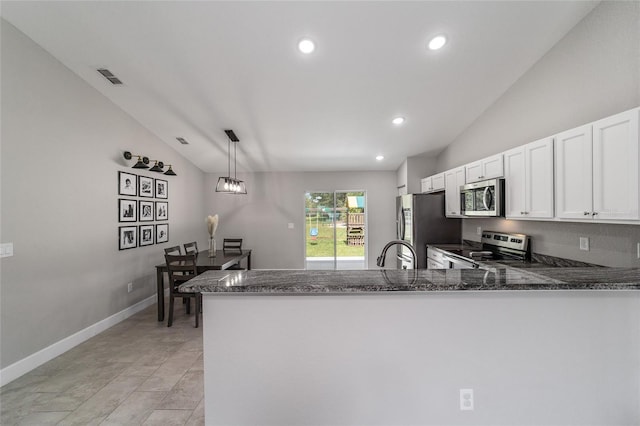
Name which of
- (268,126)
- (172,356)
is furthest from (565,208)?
(172,356)

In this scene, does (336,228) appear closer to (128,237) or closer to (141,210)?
(141,210)

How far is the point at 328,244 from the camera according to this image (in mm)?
6434

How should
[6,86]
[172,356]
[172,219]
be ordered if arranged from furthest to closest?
[172,219], [172,356], [6,86]

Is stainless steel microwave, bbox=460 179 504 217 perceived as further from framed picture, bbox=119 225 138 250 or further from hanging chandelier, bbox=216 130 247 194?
framed picture, bbox=119 225 138 250

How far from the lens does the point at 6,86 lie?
7.71ft

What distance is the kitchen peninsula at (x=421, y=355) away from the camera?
4.44 ft

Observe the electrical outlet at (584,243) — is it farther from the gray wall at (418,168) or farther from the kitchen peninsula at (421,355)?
the gray wall at (418,168)

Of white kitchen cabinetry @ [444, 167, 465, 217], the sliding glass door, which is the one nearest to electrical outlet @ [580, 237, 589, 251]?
white kitchen cabinetry @ [444, 167, 465, 217]

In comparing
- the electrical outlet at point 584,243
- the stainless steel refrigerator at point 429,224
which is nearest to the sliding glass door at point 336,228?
the stainless steel refrigerator at point 429,224

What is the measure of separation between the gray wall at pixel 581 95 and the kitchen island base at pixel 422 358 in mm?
1192

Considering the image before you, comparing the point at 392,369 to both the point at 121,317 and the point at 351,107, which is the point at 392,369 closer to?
the point at 351,107

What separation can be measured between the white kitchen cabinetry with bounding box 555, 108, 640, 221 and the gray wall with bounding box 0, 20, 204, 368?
4.62 m

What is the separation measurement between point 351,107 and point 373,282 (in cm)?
277

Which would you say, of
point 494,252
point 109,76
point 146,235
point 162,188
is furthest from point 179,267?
point 494,252
